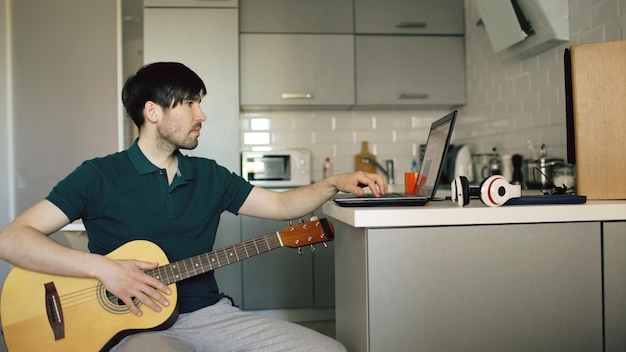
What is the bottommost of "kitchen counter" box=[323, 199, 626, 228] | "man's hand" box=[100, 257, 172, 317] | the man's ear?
"man's hand" box=[100, 257, 172, 317]

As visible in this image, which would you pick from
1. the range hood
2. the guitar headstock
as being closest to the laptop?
the guitar headstock

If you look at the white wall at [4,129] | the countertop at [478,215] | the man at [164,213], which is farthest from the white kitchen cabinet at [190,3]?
the countertop at [478,215]

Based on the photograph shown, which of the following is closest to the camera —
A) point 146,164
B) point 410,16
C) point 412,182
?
point 146,164

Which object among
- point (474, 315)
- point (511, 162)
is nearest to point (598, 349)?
point (474, 315)

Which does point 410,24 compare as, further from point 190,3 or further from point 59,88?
point 59,88

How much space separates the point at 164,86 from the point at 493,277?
1110 millimetres

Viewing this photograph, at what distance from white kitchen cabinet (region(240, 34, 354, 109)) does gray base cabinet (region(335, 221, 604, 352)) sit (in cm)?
246

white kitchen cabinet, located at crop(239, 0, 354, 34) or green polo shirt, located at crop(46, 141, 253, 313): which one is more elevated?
white kitchen cabinet, located at crop(239, 0, 354, 34)

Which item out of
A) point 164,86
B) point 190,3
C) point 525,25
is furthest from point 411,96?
point 164,86

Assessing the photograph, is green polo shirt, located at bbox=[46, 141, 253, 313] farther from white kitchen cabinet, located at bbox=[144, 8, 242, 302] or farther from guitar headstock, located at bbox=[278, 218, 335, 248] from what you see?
white kitchen cabinet, located at bbox=[144, 8, 242, 302]

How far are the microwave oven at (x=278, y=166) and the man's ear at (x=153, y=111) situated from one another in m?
1.87

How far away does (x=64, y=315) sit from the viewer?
151 centimetres

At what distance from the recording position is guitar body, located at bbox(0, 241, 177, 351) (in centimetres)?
149

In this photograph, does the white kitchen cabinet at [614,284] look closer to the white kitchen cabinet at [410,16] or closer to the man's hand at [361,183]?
the man's hand at [361,183]
